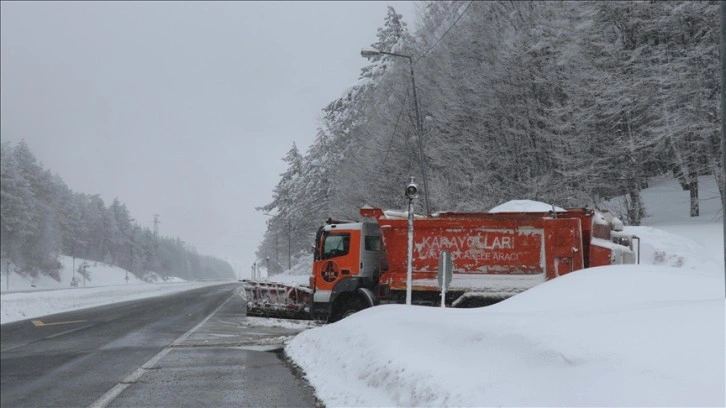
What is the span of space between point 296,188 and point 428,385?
54208 mm

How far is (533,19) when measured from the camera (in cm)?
2933

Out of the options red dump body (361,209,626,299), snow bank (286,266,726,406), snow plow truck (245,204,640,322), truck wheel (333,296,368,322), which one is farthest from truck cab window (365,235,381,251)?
snow bank (286,266,726,406)

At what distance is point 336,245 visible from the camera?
50.4 ft

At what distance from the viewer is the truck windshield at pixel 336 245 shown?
1516 centimetres

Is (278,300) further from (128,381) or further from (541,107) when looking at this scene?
(541,107)

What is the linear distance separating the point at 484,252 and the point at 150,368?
7020 mm

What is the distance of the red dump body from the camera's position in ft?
42.9

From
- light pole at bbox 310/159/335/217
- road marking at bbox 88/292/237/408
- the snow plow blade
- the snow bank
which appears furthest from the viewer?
light pole at bbox 310/159/335/217

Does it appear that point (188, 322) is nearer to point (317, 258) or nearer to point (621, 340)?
point (317, 258)

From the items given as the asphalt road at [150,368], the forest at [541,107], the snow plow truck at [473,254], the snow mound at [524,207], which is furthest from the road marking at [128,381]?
the forest at [541,107]

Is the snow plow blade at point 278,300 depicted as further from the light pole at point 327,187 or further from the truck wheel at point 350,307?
the light pole at point 327,187

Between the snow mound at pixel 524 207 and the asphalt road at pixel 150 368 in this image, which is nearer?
the asphalt road at pixel 150 368

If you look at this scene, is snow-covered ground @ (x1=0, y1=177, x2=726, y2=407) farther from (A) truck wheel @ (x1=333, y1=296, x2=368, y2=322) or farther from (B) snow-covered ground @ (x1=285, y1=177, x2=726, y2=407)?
(A) truck wheel @ (x1=333, y1=296, x2=368, y2=322)

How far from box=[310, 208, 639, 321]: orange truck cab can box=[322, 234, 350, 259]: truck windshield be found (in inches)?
25.2
